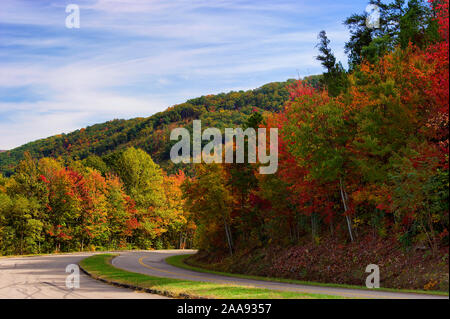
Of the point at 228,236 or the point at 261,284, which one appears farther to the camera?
the point at 228,236

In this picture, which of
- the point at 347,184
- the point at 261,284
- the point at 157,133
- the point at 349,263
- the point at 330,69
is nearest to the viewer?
the point at 261,284

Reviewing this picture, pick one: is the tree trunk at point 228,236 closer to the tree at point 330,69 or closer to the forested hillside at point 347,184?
the forested hillside at point 347,184

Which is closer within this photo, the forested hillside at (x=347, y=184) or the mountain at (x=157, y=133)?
the forested hillside at (x=347, y=184)

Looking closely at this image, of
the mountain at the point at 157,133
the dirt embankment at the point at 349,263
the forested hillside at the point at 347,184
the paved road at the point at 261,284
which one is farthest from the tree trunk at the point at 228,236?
the mountain at the point at 157,133

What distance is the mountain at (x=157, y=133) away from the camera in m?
137

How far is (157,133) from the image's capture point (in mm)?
163875

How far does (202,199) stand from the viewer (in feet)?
128

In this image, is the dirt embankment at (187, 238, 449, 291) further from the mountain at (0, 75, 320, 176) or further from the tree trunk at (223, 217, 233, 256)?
the mountain at (0, 75, 320, 176)

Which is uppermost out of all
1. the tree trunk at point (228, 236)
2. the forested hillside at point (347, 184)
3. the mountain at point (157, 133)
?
the mountain at point (157, 133)

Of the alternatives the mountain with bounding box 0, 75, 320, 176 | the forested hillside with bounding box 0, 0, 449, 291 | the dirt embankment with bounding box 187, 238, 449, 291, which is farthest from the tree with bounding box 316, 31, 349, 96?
the mountain with bounding box 0, 75, 320, 176

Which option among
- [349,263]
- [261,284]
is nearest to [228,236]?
[349,263]

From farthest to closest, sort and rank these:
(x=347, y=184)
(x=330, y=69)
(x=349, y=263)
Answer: (x=330, y=69) → (x=347, y=184) → (x=349, y=263)

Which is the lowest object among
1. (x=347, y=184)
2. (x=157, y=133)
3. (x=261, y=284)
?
(x=261, y=284)

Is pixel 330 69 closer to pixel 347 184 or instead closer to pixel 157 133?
pixel 347 184
